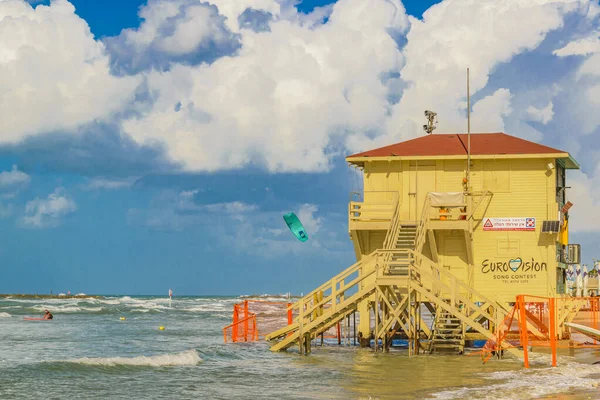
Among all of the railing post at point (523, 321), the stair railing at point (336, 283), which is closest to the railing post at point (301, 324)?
the stair railing at point (336, 283)

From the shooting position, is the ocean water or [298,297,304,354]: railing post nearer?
the ocean water

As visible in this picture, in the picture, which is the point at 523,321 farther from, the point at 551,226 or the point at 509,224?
the point at 509,224

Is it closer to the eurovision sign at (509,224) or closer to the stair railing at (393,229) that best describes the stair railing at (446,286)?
the stair railing at (393,229)

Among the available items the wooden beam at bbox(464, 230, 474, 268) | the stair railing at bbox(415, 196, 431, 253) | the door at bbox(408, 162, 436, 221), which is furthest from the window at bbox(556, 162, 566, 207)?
the stair railing at bbox(415, 196, 431, 253)

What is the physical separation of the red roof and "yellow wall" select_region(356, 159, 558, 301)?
1.22 feet

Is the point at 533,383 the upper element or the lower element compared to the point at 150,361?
upper

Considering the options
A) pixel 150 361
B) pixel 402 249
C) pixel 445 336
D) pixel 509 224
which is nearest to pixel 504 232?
pixel 509 224

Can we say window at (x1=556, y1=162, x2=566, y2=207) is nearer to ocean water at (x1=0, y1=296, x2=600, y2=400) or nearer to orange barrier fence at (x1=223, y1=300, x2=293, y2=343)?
ocean water at (x1=0, y1=296, x2=600, y2=400)

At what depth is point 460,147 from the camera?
31656mm

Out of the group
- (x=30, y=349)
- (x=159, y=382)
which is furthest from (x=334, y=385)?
(x=30, y=349)

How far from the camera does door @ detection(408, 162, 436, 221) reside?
101 ft

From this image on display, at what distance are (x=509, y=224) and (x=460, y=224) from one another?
6.63 ft

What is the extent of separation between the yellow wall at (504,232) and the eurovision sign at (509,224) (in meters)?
0.11

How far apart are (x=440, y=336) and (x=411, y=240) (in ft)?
11.1
